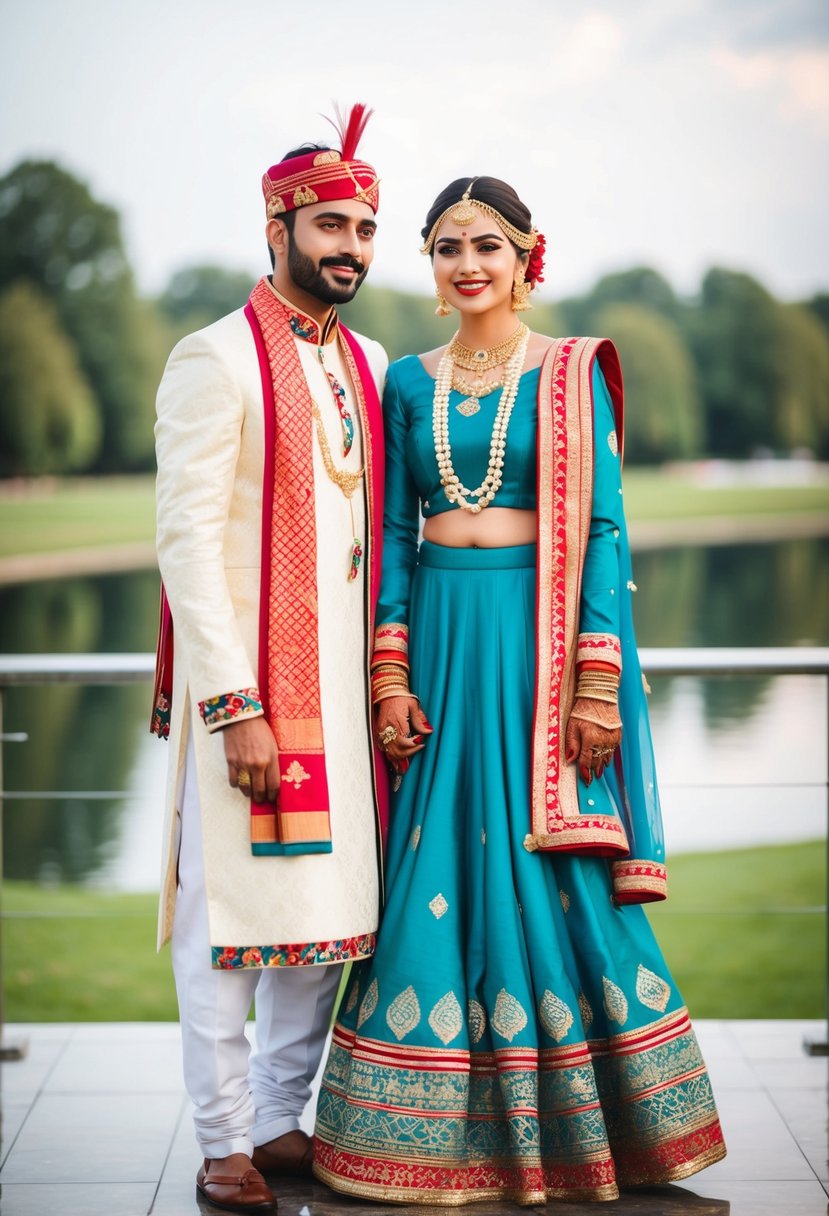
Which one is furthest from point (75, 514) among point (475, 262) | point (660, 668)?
point (475, 262)

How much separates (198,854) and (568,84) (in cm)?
878

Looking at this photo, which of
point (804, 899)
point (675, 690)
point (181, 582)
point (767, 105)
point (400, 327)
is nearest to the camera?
point (181, 582)

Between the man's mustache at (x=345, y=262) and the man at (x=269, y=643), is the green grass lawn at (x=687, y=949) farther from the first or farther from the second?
the man's mustache at (x=345, y=262)

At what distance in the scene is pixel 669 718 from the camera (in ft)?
37.5

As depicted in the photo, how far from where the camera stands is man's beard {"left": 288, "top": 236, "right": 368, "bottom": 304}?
2.27m

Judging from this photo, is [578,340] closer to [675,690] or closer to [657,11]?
[657,11]

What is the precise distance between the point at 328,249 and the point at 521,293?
0.35 m

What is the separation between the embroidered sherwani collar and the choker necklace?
222mm

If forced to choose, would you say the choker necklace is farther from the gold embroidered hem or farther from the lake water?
the lake water

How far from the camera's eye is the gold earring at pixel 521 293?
238cm

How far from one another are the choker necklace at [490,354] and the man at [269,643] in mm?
191

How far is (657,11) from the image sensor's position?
9781 mm

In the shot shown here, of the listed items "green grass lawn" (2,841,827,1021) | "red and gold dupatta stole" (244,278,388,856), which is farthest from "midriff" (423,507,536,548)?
"green grass lawn" (2,841,827,1021)

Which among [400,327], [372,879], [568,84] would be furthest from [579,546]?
[568,84]
